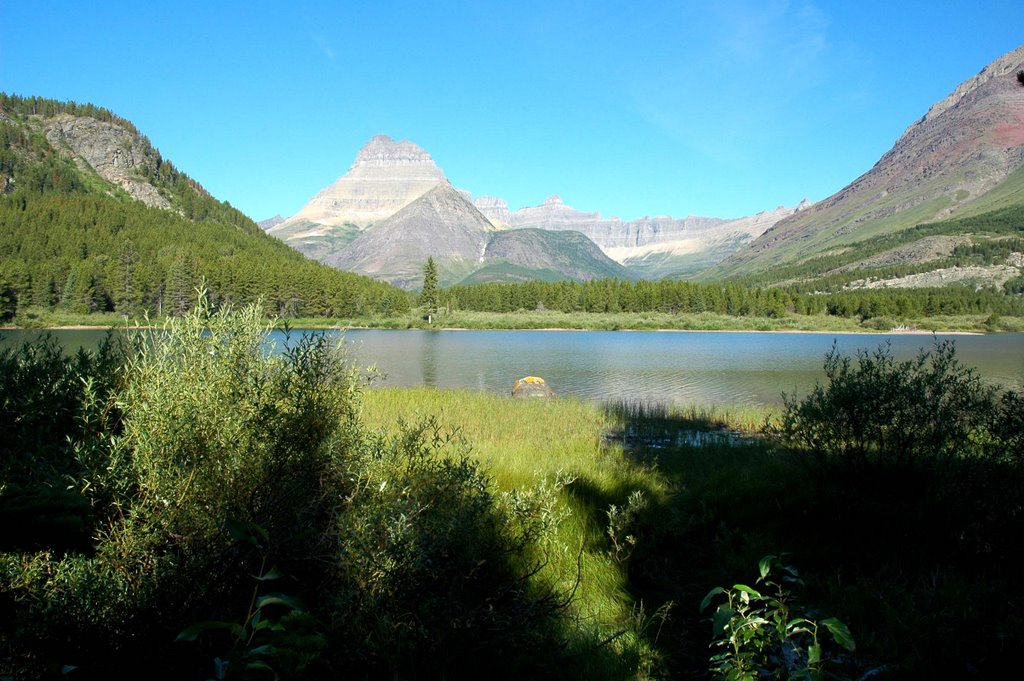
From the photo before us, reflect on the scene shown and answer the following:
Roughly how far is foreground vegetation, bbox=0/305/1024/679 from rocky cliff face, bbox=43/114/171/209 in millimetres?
199366

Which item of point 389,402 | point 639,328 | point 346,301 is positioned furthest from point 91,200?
point 389,402

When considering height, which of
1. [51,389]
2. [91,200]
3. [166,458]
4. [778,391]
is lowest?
[778,391]

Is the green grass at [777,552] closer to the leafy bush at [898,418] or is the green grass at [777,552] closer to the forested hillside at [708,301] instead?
the leafy bush at [898,418]

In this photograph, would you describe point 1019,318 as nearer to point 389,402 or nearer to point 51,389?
point 389,402

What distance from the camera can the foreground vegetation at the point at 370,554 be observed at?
2570 millimetres

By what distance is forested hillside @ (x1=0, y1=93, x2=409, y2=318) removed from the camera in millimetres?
82812

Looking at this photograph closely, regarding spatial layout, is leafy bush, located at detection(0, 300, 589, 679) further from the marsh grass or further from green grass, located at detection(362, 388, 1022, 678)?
green grass, located at detection(362, 388, 1022, 678)

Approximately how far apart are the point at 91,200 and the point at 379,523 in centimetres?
16519

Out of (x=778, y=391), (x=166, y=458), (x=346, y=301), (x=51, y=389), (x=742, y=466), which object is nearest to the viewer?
(x=166, y=458)

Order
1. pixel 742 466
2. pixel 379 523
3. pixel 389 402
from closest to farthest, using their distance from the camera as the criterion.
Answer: pixel 379 523, pixel 742 466, pixel 389 402

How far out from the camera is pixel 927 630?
3.70m

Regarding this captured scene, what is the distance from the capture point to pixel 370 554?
11.4ft

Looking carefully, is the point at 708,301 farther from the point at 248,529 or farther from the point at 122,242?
the point at 122,242

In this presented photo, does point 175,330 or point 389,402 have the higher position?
point 175,330
